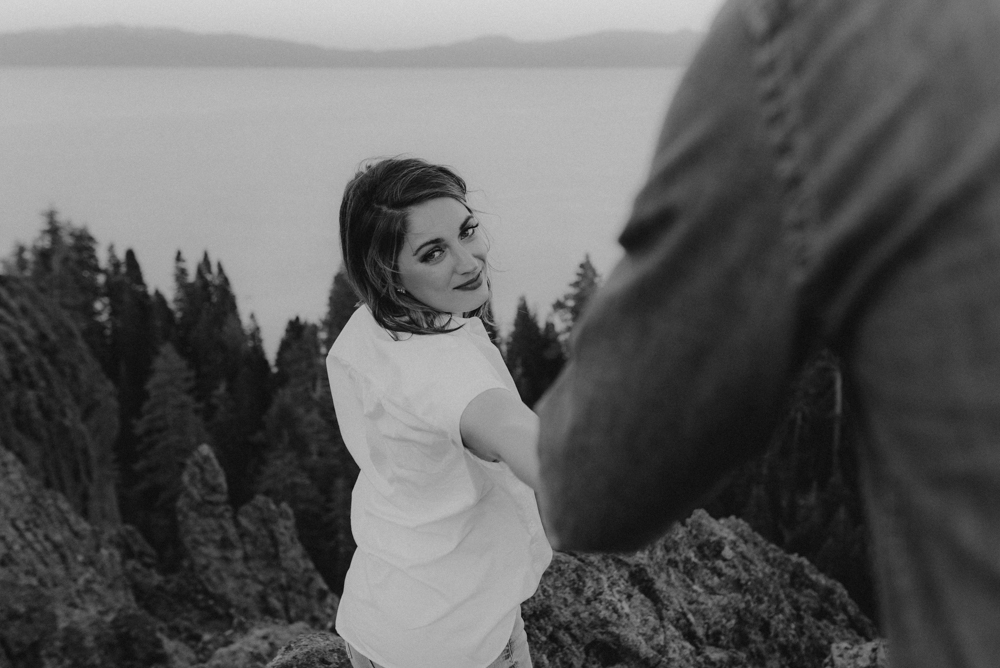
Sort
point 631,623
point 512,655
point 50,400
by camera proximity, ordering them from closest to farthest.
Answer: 1. point 512,655
2. point 631,623
3. point 50,400

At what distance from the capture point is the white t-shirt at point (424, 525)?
2.34 metres

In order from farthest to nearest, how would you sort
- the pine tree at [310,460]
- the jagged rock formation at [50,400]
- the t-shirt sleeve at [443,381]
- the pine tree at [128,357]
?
the pine tree at [128,357], the pine tree at [310,460], the jagged rock formation at [50,400], the t-shirt sleeve at [443,381]

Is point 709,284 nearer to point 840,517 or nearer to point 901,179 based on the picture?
point 901,179

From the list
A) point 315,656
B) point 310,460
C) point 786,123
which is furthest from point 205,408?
point 786,123

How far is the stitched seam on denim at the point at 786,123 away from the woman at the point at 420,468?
5.30 ft

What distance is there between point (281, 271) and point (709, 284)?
428 feet

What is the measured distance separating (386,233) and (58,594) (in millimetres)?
10754

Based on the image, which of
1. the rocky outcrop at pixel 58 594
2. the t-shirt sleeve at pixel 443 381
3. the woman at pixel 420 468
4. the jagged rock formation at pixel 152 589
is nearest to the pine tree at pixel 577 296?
the jagged rock formation at pixel 152 589

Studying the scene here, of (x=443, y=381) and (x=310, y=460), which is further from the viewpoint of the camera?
(x=310, y=460)

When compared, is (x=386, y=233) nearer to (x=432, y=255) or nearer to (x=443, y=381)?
(x=432, y=255)

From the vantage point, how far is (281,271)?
12694 cm

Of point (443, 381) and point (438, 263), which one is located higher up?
point (438, 263)

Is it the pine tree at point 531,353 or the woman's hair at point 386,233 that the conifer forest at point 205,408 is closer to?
the pine tree at point 531,353

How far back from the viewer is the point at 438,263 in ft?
8.18
